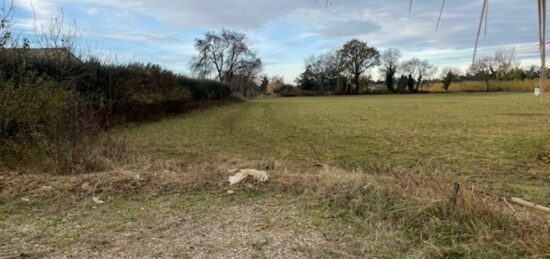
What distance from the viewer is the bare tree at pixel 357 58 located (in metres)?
74.1

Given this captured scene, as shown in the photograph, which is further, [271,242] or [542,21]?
[271,242]

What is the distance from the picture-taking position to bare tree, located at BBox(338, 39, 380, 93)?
7406 cm

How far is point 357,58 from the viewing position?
7462cm

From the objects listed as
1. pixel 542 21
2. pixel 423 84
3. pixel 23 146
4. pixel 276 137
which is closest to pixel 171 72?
pixel 276 137

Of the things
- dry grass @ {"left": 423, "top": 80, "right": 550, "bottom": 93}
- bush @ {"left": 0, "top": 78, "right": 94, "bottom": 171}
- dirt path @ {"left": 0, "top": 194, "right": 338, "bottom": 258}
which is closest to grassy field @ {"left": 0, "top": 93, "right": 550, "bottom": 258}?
dirt path @ {"left": 0, "top": 194, "right": 338, "bottom": 258}

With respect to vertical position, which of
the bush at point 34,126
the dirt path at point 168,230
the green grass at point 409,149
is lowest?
the green grass at point 409,149

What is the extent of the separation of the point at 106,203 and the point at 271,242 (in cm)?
174

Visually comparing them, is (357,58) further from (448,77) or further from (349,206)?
(349,206)

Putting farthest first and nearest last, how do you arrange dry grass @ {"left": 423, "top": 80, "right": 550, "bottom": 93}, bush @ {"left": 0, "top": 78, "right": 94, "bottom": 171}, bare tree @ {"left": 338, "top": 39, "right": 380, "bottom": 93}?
1. bare tree @ {"left": 338, "top": 39, "right": 380, "bottom": 93}
2. dry grass @ {"left": 423, "top": 80, "right": 550, "bottom": 93}
3. bush @ {"left": 0, "top": 78, "right": 94, "bottom": 171}

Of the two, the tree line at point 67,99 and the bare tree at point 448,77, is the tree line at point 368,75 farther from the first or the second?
the tree line at point 67,99

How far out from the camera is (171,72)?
79.4 ft

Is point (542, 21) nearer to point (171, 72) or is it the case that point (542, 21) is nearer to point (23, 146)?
point (23, 146)

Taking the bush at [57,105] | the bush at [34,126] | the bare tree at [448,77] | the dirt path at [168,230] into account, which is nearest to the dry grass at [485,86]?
the bare tree at [448,77]

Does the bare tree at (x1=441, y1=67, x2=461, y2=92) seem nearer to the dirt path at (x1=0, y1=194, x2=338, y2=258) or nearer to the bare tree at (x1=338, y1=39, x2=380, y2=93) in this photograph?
the bare tree at (x1=338, y1=39, x2=380, y2=93)
